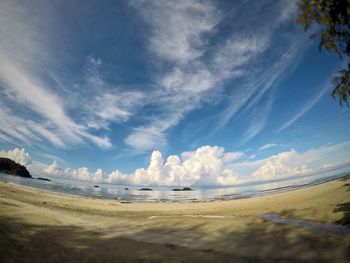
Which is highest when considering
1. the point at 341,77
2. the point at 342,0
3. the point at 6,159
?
the point at 6,159

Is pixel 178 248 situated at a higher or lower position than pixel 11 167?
lower

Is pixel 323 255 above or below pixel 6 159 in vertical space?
below

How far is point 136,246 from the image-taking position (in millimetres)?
9766

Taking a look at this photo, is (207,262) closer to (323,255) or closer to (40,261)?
(323,255)

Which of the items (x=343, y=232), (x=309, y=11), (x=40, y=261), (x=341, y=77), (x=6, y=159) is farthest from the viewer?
(x=6, y=159)

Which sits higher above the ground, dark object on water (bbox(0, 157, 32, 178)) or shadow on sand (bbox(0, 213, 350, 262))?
dark object on water (bbox(0, 157, 32, 178))

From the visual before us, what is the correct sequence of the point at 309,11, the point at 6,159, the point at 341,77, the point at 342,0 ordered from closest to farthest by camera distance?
the point at 342,0 → the point at 309,11 → the point at 341,77 → the point at 6,159

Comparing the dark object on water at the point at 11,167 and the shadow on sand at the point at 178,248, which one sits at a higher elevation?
the dark object on water at the point at 11,167

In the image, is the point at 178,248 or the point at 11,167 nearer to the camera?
the point at 178,248

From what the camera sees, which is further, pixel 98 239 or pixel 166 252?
pixel 98 239

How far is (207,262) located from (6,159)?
210102 mm

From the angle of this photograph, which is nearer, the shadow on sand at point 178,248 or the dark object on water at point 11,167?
the shadow on sand at point 178,248

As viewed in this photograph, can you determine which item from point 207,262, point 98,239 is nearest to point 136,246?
point 98,239

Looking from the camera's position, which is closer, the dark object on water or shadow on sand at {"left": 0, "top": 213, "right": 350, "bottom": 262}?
shadow on sand at {"left": 0, "top": 213, "right": 350, "bottom": 262}
